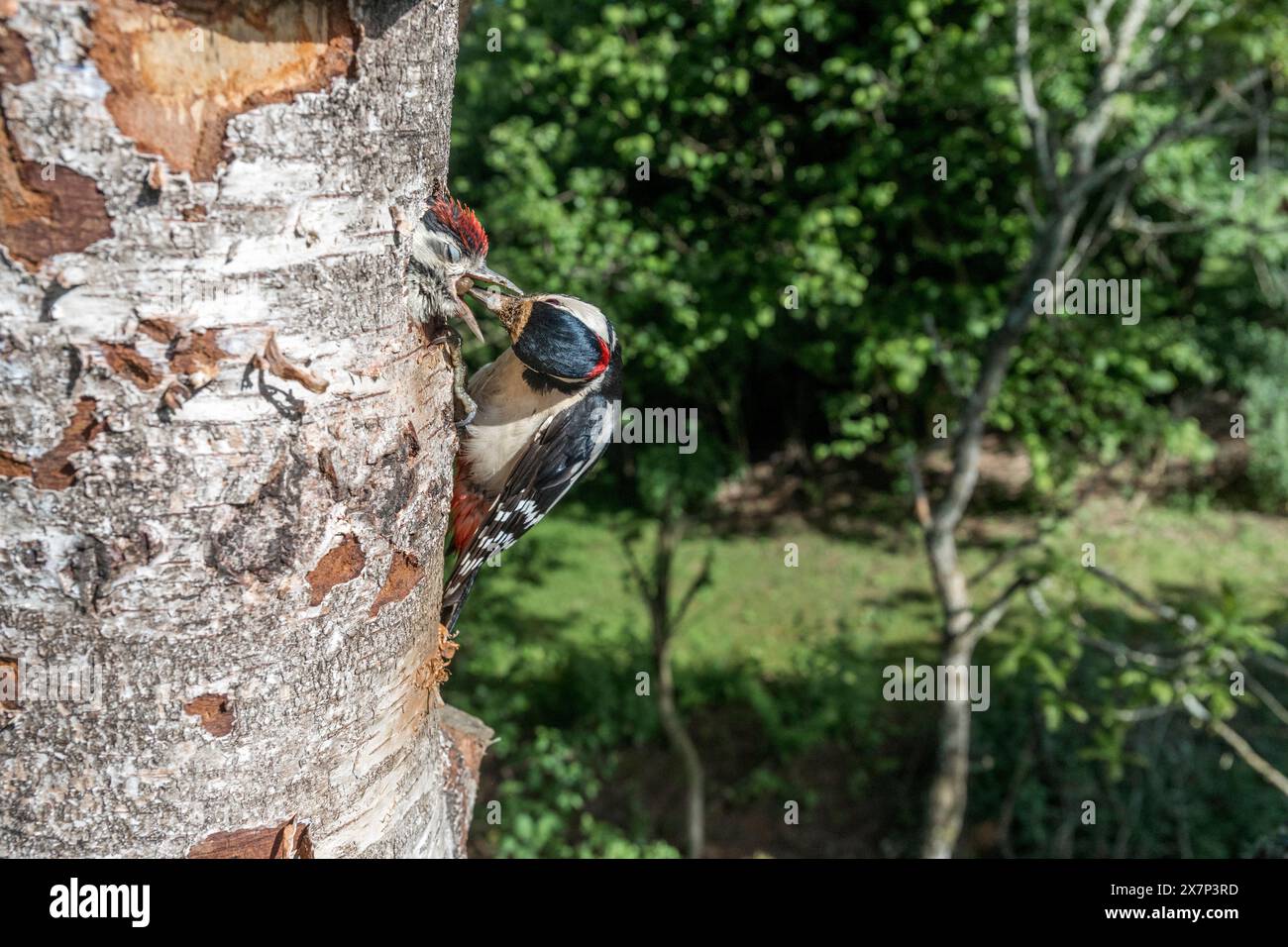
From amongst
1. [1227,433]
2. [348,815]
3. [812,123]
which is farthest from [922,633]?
[348,815]

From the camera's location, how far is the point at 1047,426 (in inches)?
293

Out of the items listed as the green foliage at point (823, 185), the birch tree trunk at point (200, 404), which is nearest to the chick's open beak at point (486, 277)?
the birch tree trunk at point (200, 404)

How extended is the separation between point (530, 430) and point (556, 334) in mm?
338

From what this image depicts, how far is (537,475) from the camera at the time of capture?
249cm

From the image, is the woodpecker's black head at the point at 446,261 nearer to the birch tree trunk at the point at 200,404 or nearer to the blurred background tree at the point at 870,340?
the birch tree trunk at the point at 200,404

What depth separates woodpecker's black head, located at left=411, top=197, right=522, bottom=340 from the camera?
145cm

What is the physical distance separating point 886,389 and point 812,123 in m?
2.07

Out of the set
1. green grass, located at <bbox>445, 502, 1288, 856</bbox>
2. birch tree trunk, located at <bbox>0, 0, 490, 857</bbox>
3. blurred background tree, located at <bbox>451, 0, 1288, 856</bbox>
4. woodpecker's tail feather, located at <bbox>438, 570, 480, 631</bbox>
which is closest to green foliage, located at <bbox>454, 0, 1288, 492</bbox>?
blurred background tree, located at <bbox>451, 0, 1288, 856</bbox>

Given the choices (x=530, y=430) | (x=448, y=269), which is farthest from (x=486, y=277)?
(x=530, y=430)

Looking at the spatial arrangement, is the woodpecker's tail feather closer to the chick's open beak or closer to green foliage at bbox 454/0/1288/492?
the chick's open beak

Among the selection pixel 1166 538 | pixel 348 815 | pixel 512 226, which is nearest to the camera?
pixel 348 815

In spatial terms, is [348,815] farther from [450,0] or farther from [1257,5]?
[1257,5]

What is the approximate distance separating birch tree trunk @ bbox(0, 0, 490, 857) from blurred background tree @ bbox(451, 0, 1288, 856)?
384 centimetres

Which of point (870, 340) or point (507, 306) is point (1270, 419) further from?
point (507, 306)
